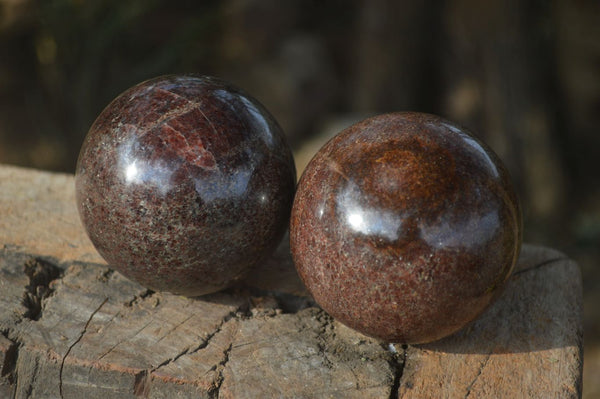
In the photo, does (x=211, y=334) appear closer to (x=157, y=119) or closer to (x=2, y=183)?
(x=157, y=119)

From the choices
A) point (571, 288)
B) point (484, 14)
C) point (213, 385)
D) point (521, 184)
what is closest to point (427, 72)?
point (484, 14)

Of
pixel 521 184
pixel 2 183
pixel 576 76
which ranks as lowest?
pixel 521 184

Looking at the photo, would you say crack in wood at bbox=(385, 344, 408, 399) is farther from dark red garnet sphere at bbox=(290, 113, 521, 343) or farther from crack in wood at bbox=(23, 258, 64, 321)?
crack in wood at bbox=(23, 258, 64, 321)

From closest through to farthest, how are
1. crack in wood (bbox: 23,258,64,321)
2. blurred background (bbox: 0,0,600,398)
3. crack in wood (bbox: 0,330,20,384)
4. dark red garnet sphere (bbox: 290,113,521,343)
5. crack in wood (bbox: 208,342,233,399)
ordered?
dark red garnet sphere (bbox: 290,113,521,343) < crack in wood (bbox: 208,342,233,399) < crack in wood (bbox: 0,330,20,384) < crack in wood (bbox: 23,258,64,321) < blurred background (bbox: 0,0,600,398)

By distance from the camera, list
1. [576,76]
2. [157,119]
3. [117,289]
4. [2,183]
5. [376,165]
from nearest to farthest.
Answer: [376,165], [157,119], [117,289], [2,183], [576,76]

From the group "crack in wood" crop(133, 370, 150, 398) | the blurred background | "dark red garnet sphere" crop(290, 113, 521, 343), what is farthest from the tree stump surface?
the blurred background

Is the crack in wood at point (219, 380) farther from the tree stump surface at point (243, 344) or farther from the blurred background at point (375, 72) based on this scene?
the blurred background at point (375, 72)

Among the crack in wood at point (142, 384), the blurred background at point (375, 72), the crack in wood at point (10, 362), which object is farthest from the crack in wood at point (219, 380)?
the blurred background at point (375, 72)
